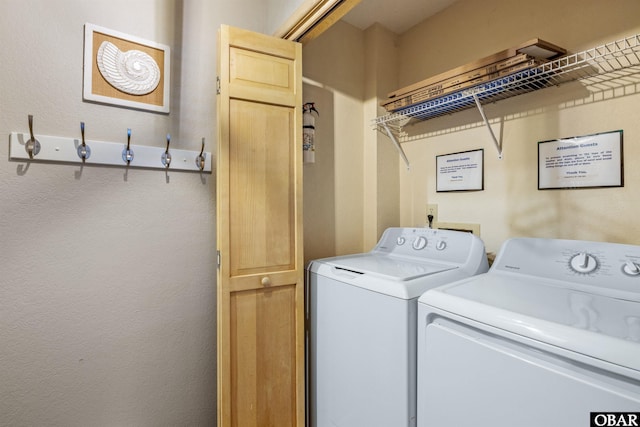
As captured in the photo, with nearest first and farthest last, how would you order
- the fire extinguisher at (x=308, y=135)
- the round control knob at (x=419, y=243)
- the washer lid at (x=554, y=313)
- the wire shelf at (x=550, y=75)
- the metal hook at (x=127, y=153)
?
1. the washer lid at (x=554, y=313)
2. the wire shelf at (x=550, y=75)
3. the metal hook at (x=127, y=153)
4. the round control knob at (x=419, y=243)
5. the fire extinguisher at (x=308, y=135)

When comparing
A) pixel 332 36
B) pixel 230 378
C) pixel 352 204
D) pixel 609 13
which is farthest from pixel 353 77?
pixel 230 378

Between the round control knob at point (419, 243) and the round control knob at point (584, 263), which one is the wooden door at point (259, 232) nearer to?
the round control knob at point (419, 243)

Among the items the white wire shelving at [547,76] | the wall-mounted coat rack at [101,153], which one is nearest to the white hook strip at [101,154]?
the wall-mounted coat rack at [101,153]

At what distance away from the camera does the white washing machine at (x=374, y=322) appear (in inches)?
44.2

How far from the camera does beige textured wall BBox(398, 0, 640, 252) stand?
1.27 m

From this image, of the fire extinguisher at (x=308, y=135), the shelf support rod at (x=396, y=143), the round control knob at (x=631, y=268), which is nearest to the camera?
the round control knob at (x=631, y=268)

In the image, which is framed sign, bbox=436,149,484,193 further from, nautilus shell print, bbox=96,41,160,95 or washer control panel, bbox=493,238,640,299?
nautilus shell print, bbox=96,41,160,95

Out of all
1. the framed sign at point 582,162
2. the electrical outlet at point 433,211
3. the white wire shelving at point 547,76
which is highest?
the white wire shelving at point 547,76

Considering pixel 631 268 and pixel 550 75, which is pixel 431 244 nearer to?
pixel 631 268

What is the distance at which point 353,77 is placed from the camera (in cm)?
210

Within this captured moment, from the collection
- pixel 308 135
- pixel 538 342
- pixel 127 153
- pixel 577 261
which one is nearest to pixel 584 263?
pixel 577 261

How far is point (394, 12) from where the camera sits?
6.38 ft

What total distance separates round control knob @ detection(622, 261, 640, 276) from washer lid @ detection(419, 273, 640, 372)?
0.11 m

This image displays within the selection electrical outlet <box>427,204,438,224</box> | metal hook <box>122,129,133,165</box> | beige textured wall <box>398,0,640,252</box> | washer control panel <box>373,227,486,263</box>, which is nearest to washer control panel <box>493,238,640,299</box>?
washer control panel <box>373,227,486,263</box>
